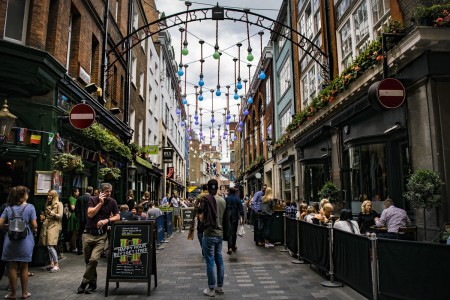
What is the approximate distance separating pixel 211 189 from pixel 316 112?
35.1 ft

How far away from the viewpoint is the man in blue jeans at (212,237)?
6.45m

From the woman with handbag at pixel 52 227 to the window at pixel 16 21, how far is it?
4.16 meters

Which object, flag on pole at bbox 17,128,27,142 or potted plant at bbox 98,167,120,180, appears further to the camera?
potted plant at bbox 98,167,120,180

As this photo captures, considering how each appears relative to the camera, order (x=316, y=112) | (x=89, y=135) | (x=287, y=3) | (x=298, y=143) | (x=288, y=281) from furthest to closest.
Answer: (x=287, y=3), (x=298, y=143), (x=316, y=112), (x=89, y=135), (x=288, y=281)

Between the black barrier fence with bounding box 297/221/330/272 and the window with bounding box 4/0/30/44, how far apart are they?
869cm

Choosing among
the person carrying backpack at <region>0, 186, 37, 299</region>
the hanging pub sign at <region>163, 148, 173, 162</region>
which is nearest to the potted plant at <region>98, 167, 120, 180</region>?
the person carrying backpack at <region>0, 186, 37, 299</region>

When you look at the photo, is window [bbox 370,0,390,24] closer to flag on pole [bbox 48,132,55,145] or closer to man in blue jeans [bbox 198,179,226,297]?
man in blue jeans [bbox 198,179,226,297]

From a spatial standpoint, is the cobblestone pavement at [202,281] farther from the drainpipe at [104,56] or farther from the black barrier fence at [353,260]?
the drainpipe at [104,56]

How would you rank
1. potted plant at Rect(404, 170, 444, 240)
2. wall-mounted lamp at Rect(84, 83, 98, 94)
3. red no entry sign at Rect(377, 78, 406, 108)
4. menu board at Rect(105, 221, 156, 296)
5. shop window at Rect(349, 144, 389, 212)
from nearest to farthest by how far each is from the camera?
menu board at Rect(105, 221, 156, 296)
potted plant at Rect(404, 170, 444, 240)
red no entry sign at Rect(377, 78, 406, 108)
shop window at Rect(349, 144, 389, 212)
wall-mounted lamp at Rect(84, 83, 98, 94)

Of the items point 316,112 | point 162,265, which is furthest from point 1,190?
point 316,112

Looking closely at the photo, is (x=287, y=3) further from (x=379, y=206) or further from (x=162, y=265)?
(x=162, y=265)

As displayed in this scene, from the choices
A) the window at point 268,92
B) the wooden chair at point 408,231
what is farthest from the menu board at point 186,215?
the window at point 268,92

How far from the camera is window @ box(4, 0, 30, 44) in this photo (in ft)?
30.9

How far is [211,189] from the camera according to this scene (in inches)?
271
